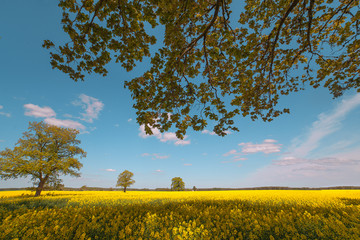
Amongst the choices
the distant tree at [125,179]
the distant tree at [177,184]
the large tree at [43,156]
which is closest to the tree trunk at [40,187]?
the large tree at [43,156]

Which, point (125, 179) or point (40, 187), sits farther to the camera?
point (125, 179)

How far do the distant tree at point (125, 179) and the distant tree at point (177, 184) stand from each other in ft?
68.3

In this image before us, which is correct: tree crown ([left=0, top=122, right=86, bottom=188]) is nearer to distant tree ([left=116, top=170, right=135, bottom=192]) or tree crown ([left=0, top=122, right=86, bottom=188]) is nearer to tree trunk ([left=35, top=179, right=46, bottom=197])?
tree trunk ([left=35, top=179, right=46, bottom=197])

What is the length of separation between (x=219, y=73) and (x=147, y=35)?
142 inches

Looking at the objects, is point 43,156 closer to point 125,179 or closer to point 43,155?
point 43,155

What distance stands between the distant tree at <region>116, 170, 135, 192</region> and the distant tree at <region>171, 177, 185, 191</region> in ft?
68.3

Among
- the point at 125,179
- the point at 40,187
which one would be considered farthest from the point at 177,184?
the point at 40,187

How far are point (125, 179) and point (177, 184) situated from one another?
24131mm

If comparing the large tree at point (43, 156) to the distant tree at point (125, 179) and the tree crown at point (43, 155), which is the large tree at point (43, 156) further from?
the distant tree at point (125, 179)

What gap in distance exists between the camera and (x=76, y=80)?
5309mm

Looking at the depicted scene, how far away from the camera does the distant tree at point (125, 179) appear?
161 ft

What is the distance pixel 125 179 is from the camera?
5003 cm

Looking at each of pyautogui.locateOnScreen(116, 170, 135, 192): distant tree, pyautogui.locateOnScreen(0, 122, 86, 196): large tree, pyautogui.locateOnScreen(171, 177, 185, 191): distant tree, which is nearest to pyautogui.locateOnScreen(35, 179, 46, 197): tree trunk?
pyautogui.locateOnScreen(0, 122, 86, 196): large tree

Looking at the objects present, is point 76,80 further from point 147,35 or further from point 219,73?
point 219,73
